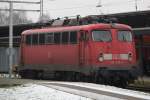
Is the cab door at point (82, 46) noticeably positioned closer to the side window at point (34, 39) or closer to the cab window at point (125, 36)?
the cab window at point (125, 36)

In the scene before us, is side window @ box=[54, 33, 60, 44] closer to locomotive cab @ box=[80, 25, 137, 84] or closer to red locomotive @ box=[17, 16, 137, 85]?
red locomotive @ box=[17, 16, 137, 85]

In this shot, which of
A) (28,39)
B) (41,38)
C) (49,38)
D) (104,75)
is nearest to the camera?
(104,75)

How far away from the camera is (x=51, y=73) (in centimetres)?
3256

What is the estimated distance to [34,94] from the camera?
21.4 metres

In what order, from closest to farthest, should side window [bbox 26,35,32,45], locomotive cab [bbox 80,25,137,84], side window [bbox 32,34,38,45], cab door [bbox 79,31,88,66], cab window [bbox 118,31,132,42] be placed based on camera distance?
locomotive cab [bbox 80,25,137,84] → cab door [bbox 79,31,88,66] → cab window [bbox 118,31,132,42] → side window [bbox 32,34,38,45] → side window [bbox 26,35,32,45]

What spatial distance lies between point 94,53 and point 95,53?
0.17 ft

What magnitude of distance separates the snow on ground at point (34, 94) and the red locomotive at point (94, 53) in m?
5.03

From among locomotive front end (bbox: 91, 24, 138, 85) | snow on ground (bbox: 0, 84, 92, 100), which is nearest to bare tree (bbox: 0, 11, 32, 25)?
locomotive front end (bbox: 91, 24, 138, 85)

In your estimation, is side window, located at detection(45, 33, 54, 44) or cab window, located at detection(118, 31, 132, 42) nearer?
cab window, located at detection(118, 31, 132, 42)

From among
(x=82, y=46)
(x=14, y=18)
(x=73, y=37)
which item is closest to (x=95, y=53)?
(x=82, y=46)

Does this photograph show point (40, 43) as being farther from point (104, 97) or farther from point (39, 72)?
point (104, 97)

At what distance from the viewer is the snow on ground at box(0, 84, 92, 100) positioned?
66.1 ft

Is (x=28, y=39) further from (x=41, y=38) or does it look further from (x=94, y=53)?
(x=94, y=53)

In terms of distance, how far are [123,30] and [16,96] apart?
9999 mm
